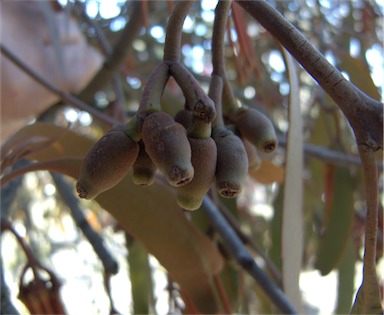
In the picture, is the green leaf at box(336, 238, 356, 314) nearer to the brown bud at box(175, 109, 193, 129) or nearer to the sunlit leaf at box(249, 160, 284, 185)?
the sunlit leaf at box(249, 160, 284, 185)

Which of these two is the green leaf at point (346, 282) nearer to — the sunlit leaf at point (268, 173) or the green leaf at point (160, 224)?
the sunlit leaf at point (268, 173)

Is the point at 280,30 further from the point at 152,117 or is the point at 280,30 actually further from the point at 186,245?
the point at 186,245

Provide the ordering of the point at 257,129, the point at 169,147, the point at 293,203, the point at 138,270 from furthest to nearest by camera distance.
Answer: the point at 138,270 → the point at 293,203 → the point at 257,129 → the point at 169,147

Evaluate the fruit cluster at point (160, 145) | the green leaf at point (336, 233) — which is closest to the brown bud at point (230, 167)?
the fruit cluster at point (160, 145)

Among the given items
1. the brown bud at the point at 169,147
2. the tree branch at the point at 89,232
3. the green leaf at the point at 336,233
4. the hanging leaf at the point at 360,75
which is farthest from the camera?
the green leaf at the point at 336,233

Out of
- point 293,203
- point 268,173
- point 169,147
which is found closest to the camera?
point 169,147

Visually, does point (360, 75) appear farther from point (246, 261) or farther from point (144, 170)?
point (144, 170)

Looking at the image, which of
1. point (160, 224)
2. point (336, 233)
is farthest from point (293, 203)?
point (336, 233)

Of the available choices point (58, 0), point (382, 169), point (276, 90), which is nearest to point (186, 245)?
point (382, 169)
